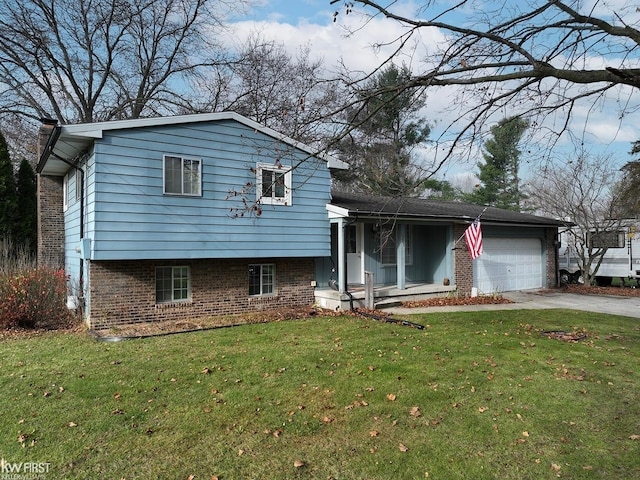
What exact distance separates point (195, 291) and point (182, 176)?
110 inches

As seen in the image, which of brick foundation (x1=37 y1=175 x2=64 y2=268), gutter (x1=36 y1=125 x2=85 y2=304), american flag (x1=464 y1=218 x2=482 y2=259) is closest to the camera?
gutter (x1=36 y1=125 x2=85 y2=304)

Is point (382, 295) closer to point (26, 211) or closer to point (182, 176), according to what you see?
point (182, 176)

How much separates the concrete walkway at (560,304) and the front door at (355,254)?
2.55 m

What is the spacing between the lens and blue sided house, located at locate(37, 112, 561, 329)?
348 inches

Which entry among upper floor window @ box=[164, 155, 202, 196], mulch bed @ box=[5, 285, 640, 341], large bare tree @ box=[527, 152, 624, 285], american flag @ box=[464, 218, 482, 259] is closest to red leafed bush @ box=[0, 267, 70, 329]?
mulch bed @ box=[5, 285, 640, 341]

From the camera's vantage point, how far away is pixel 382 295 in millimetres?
11938

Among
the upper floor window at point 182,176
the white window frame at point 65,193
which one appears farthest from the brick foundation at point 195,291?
the white window frame at point 65,193

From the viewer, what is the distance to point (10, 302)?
8.87m

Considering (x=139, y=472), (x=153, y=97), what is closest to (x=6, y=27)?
(x=153, y=97)

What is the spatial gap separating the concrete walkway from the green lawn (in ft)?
11.0

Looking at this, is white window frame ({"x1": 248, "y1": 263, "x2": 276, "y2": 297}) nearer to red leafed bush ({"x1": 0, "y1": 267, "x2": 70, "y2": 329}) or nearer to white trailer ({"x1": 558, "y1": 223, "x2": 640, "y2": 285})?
red leafed bush ({"x1": 0, "y1": 267, "x2": 70, "y2": 329})

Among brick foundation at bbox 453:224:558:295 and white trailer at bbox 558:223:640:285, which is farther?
white trailer at bbox 558:223:640:285

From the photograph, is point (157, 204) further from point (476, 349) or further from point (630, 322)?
point (630, 322)

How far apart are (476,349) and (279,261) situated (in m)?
5.92
